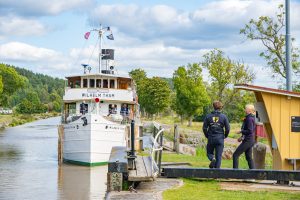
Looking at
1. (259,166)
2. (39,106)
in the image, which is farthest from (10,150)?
(39,106)

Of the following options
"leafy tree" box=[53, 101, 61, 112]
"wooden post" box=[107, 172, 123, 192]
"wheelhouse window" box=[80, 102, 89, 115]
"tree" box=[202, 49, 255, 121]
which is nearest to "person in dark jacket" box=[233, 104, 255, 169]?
"wooden post" box=[107, 172, 123, 192]

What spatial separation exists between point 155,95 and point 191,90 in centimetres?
2879

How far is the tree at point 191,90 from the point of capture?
205 ft

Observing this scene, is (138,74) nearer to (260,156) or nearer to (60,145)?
(60,145)

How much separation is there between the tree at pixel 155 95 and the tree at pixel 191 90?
2663 centimetres

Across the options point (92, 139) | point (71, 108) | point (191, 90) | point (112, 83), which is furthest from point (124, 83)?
point (191, 90)

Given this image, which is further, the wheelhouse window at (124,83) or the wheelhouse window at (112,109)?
the wheelhouse window at (124,83)

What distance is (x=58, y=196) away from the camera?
696 inches

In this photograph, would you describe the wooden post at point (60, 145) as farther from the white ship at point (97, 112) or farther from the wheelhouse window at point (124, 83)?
the wheelhouse window at point (124, 83)

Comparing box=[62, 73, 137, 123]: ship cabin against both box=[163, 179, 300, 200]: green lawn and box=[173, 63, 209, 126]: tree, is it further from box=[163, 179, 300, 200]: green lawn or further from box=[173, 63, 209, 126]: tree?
box=[173, 63, 209, 126]: tree

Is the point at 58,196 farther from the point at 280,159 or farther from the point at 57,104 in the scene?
the point at 57,104

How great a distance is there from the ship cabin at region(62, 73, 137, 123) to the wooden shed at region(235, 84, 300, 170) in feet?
56.4

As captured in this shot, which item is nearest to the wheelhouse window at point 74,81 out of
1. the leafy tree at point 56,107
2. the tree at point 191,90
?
the tree at point 191,90

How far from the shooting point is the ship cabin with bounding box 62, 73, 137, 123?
31719 millimetres
